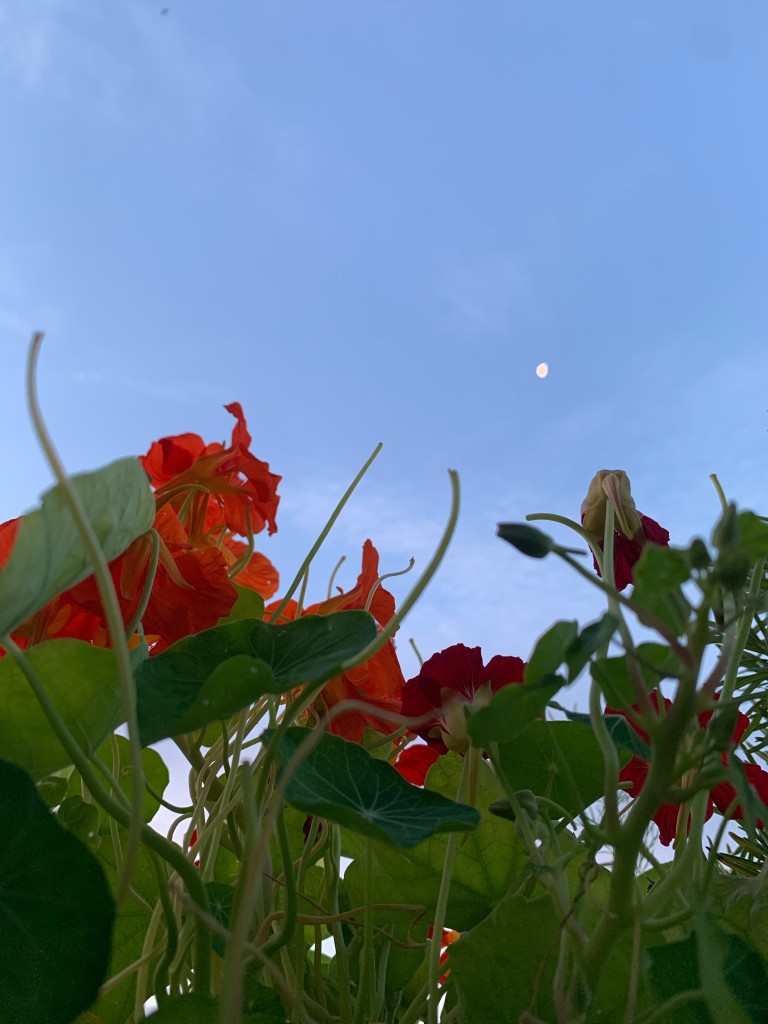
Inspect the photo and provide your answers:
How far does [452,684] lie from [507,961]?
0.14 metres

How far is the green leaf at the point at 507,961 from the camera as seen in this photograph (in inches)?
11.5

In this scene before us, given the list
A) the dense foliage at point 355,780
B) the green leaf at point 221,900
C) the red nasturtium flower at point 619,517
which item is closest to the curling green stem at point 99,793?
the dense foliage at point 355,780

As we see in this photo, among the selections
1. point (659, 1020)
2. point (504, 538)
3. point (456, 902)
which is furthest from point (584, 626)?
point (456, 902)

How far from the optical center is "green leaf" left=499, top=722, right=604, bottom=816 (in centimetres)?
42

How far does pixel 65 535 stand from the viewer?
0.26 meters

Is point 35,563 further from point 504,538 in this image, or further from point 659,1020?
point 659,1020

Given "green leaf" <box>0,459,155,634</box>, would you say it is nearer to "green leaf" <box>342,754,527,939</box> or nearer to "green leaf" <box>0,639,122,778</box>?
"green leaf" <box>0,639,122,778</box>

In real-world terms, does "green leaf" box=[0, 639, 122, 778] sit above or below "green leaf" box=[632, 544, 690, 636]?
below

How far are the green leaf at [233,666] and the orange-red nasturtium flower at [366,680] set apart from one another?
0.09 m

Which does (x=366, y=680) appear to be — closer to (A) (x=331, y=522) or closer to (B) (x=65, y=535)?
(A) (x=331, y=522)

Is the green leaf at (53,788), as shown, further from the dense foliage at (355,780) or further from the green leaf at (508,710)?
the green leaf at (508,710)

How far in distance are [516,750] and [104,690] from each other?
0.21m

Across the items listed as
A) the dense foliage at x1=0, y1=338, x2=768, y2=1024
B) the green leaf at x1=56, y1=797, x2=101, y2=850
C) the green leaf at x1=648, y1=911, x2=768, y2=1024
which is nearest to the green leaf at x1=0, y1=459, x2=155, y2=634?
the dense foliage at x1=0, y1=338, x2=768, y2=1024

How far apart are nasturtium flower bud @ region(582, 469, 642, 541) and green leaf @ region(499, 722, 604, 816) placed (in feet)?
0.31
